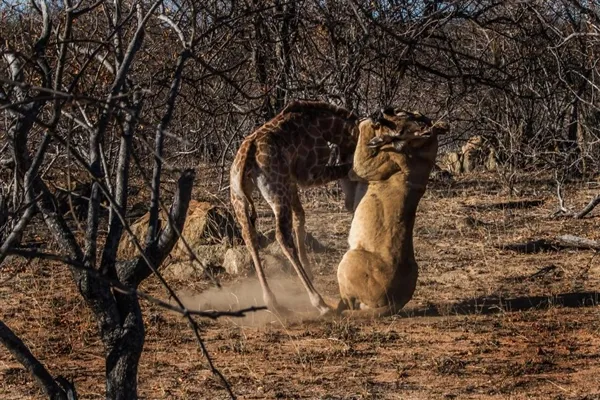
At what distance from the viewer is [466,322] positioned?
7.38m

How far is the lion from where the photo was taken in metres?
7.29

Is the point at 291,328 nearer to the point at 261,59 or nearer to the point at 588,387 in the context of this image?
the point at 588,387

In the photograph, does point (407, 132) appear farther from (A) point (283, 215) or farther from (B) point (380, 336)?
(B) point (380, 336)

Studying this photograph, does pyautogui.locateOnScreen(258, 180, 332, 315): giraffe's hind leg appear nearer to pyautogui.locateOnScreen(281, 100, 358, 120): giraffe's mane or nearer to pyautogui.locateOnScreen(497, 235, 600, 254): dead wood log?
pyautogui.locateOnScreen(281, 100, 358, 120): giraffe's mane

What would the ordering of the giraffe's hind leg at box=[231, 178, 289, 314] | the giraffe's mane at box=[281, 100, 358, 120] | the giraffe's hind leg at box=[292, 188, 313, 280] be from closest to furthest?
the giraffe's hind leg at box=[231, 178, 289, 314] → the giraffe's mane at box=[281, 100, 358, 120] → the giraffe's hind leg at box=[292, 188, 313, 280]

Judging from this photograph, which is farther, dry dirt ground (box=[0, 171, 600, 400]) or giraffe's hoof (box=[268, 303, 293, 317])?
giraffe's hoof (box=[268, 303, 293, 317])

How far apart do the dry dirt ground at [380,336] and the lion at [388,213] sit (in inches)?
9.1

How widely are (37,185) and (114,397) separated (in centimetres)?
104

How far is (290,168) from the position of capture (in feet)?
26.1

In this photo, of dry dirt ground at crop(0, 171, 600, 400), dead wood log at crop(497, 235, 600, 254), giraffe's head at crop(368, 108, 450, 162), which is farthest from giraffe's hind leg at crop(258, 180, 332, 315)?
dead wood log at crop(497, 235, 600, 254)

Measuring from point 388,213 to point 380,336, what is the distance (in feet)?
3.11

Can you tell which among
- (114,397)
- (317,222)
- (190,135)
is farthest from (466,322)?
(190,135)

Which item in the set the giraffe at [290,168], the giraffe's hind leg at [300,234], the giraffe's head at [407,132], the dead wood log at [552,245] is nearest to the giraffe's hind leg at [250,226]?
the giraffe at [290,168]

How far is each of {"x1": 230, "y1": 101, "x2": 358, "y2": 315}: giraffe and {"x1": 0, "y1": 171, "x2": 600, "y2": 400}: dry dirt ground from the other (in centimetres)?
49
